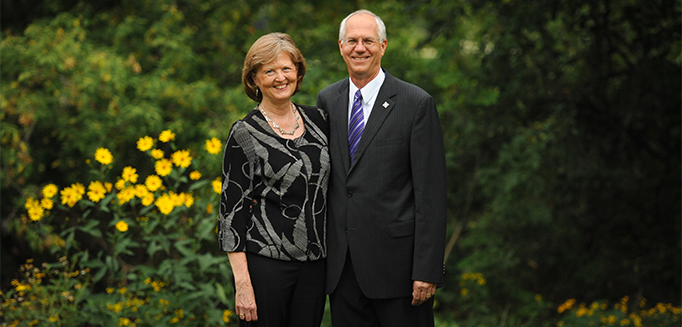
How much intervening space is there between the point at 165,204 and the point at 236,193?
44.7 inches

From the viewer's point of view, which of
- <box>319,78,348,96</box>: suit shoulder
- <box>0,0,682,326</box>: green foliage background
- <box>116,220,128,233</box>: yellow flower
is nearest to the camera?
<box>319,78,348,96</box>: suit shoulder

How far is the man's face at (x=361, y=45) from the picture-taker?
2.33 meters

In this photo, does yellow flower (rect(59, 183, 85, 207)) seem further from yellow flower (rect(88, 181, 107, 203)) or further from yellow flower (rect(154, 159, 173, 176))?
yellow flower (rect(154, 159, 173, 176))

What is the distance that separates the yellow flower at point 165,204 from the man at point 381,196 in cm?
119

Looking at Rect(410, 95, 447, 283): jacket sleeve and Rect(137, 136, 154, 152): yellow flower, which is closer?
Rect(410, 95, 447, 283): jacket sleeve

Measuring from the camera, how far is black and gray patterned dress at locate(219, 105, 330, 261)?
2270mm

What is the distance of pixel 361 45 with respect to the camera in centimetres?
233

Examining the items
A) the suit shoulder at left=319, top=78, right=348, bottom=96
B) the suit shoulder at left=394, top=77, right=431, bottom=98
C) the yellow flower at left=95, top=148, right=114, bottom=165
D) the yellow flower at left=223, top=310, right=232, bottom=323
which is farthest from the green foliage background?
the suit shoulder at left=394, top=77, right=431, bottom=98

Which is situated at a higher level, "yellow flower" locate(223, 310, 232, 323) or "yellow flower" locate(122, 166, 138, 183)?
"yellow flower" locate(122, 166, 138, 183)

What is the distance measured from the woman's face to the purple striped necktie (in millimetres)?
269

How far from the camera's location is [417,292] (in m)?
2.34

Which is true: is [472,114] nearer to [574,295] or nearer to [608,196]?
[608,196]

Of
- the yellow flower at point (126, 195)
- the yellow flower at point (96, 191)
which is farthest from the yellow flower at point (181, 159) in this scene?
the yellow flower at point (96, 191)

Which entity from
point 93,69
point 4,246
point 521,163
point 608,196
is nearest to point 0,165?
point 4,246
